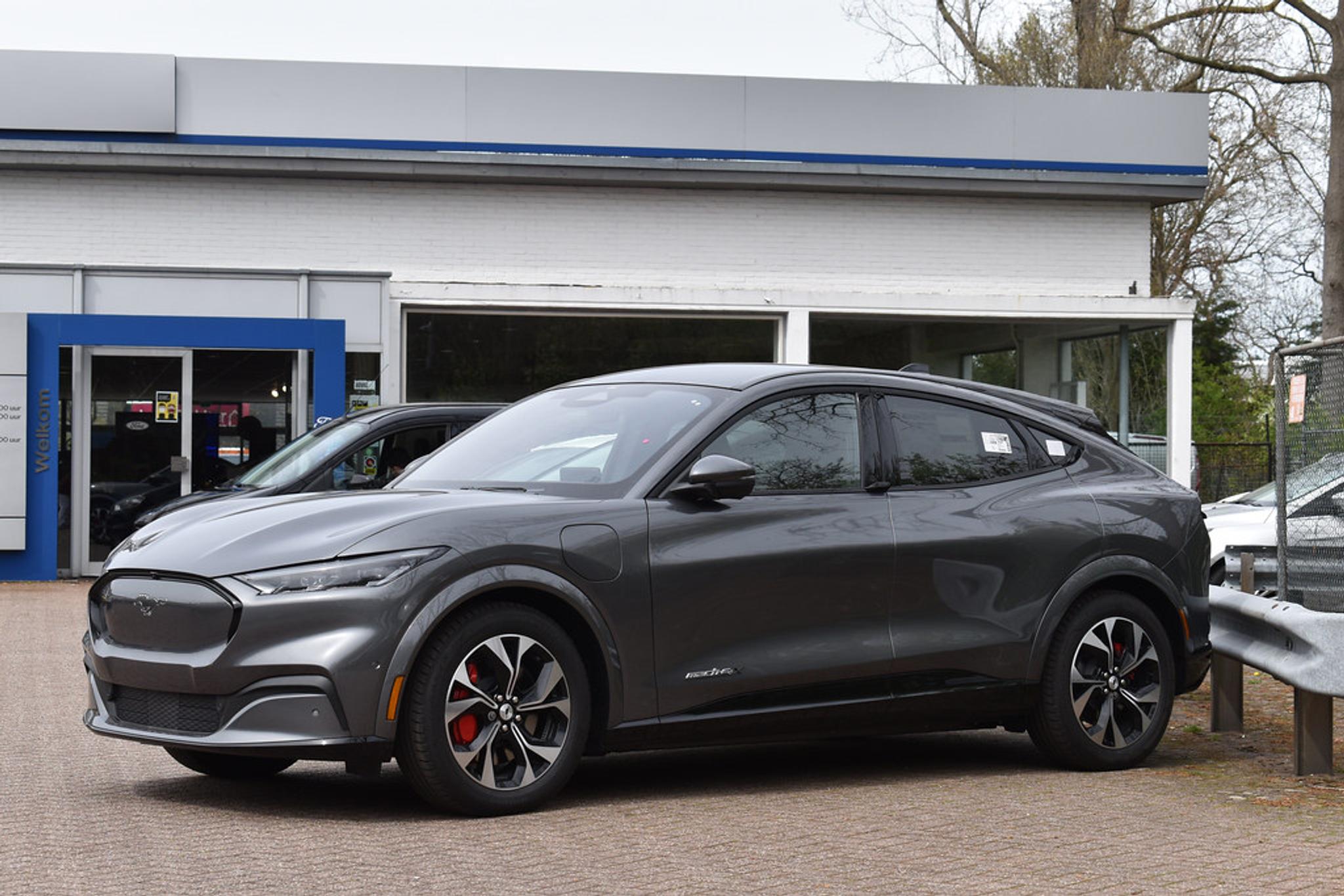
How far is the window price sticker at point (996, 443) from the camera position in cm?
778

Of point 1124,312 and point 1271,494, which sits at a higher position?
point 1124,312

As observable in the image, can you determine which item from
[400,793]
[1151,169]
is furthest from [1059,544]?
[1151,169]

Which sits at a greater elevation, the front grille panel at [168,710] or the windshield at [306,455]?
the windshield at [306,455]

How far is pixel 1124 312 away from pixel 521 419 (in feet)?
58.0

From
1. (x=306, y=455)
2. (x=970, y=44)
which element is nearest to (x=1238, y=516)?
(x=306, y=455)

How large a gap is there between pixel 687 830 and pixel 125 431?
633 inches

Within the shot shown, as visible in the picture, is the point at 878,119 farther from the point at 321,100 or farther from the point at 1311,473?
the point at 1311,473

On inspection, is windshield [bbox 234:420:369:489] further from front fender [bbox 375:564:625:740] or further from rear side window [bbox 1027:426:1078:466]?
front fender [bbox 375:564:625:740]

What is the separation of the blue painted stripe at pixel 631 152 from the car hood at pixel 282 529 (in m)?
16.4

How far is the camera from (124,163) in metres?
22.0

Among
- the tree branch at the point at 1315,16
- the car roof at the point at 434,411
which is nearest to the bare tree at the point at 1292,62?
the tree branch at the point at 1315,16

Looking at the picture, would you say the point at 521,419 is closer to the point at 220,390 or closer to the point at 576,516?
the point at 576,516

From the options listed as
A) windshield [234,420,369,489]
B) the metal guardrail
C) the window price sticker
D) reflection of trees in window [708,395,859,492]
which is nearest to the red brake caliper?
reflection of trees in window [708,395,859,492]

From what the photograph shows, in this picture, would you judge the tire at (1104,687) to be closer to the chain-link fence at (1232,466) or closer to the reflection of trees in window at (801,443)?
the reflection of trees in window at (801,443)
